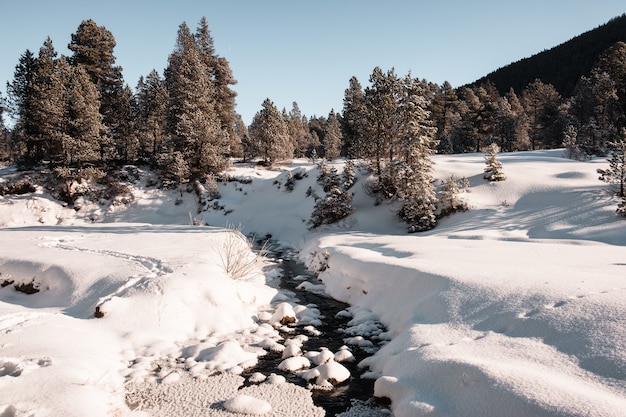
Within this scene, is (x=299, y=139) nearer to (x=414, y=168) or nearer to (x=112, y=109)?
(x=112, y=109)

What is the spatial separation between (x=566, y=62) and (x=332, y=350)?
107270 mm

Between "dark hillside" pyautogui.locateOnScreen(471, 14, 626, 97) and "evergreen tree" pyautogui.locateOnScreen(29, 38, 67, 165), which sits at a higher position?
"dark hillside" pyautogui.locateOnScreen(471, 14, 626, 97)

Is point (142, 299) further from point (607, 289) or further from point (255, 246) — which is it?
point (255, 246)

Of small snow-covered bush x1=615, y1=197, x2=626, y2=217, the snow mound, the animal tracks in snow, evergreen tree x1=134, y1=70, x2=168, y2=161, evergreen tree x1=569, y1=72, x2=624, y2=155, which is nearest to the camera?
the snow mound

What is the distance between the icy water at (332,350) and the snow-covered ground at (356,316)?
0.85ft

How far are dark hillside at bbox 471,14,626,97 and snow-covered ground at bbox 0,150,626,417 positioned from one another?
279 feet

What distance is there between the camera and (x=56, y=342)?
233 inches

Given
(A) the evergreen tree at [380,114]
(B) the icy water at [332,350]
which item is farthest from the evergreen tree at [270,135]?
(B) the icy water at [332,350]

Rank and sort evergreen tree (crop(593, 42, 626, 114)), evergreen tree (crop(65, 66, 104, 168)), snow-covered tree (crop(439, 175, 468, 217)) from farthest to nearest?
evergreen tree (crop(593, 42, 626, 114)), evergreen tree (crop(65, 66, 104, 168)), snow-covered tree (crop(439, 175, 468, 217))

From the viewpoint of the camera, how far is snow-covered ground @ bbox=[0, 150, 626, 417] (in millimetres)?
4336

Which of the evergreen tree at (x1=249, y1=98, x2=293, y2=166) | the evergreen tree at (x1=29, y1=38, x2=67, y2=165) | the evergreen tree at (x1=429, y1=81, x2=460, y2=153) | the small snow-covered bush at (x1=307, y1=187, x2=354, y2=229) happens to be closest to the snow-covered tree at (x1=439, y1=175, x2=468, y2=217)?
the small snow-covered bush at (x1=307, y1=187, x2=354, y2=229)

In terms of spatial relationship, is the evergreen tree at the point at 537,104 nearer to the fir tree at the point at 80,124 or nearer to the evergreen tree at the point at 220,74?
the evergreen tree at the point at 220,74

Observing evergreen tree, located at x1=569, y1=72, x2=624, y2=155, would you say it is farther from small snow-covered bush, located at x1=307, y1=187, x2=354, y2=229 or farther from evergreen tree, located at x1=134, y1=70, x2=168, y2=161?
evergreen tree, located at x1=134, y1=70, x2=168, y2=161

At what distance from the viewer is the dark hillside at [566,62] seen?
7862cm
